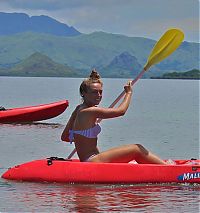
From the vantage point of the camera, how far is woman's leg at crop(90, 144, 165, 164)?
9672 mm

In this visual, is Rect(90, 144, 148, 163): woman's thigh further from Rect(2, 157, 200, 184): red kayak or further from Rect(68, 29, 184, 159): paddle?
Rect(68, 29, 184, 159): paddle

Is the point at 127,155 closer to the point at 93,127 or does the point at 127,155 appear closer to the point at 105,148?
the point at 93,127

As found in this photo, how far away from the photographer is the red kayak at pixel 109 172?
978 cm

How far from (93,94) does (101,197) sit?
1.31 meters

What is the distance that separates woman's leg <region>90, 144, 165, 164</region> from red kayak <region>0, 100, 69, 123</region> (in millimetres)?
12887

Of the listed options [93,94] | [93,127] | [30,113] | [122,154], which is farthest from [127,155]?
[30,113]

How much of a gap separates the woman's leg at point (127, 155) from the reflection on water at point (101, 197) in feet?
1.20

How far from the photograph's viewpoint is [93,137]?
9.55 metres

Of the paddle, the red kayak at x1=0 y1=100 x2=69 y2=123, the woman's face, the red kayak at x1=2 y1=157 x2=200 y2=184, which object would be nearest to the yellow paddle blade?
the paddle

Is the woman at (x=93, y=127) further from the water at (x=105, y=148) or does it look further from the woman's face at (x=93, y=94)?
the water at (x=105, y=148)

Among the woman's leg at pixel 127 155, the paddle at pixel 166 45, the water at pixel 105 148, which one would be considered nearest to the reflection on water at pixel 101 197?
the water at pixel 105 148

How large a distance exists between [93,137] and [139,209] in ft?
4.38

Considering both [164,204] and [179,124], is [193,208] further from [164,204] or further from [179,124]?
[179,124]

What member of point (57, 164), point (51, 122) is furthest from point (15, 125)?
point (57, 164)
